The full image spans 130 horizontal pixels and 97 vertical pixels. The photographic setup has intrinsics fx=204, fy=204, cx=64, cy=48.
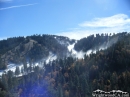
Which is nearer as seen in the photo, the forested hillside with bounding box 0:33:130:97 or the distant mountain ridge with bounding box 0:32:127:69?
the forested hillside with bounding box 0:33:130:97

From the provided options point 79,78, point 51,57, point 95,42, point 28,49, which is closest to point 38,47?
point 28,49

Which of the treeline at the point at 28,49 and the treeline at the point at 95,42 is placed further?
the treeline at the point at 95,42

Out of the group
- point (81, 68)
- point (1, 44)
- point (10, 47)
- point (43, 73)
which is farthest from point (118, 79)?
point (1, 44)

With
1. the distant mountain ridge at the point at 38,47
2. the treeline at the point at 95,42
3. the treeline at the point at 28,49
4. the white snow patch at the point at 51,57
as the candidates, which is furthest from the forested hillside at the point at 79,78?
the treeline at the point at 95,42

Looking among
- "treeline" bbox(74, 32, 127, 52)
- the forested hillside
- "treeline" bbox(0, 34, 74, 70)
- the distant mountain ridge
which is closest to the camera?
the forested hillside

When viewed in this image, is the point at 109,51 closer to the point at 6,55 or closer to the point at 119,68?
the point at 119,68

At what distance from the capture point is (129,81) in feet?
200

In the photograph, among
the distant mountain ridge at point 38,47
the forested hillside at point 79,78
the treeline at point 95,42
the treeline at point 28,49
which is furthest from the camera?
the treeline at point 95,42

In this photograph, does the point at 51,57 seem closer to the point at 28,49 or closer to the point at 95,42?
the point at 28,49

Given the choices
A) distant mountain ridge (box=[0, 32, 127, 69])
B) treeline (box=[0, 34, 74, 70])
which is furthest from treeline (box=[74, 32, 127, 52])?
treeline (box=[0, 34, 74, 70])

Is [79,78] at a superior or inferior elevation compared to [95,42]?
inferior

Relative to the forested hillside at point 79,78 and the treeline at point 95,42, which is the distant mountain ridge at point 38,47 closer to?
the treeline at point 95,42

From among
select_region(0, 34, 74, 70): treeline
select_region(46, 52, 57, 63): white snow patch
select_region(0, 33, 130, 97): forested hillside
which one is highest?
select_region(0, 34, 74, 70): treeline

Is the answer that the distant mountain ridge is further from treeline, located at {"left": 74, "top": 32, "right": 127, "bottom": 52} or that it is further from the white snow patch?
the white snow patch
